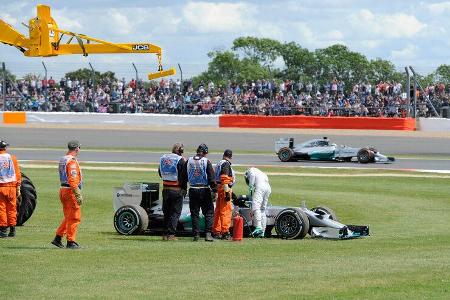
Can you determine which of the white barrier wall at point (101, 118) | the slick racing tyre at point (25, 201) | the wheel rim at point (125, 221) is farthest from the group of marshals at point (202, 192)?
the white barrier wall at point (101, 118)

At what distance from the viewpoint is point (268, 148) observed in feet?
152

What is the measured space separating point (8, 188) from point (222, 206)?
3.62m

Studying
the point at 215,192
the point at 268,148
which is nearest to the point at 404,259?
the point at 215,192

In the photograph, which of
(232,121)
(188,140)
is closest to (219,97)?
(232,121)

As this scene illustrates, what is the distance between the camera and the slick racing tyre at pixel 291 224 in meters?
18.1

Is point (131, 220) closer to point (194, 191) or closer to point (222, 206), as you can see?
point (194, 191)

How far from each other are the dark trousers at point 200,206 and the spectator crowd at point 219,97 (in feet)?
106

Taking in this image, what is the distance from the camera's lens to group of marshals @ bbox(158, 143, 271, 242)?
17.9 meters

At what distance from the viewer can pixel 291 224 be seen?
1820cm

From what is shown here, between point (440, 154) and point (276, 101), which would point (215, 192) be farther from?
point (276, 101)

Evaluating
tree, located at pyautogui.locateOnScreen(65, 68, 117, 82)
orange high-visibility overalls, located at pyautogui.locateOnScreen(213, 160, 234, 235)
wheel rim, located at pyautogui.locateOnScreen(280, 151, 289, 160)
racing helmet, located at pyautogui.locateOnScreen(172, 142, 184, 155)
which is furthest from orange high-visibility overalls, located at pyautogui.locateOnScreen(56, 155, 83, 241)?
tree, located at pyautogui.locateOnScreen(65, 68, 117, 82)

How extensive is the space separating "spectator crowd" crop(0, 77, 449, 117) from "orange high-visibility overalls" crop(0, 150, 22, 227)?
33.6 metres

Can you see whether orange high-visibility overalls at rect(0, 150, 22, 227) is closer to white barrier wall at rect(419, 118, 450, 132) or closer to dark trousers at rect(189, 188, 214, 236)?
dark trousers at rect(189, 188, 214, 236)

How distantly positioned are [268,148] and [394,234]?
27.3 m
